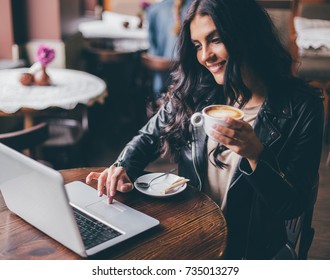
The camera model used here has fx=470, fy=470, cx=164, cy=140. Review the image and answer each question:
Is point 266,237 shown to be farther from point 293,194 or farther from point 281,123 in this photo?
point 281,123

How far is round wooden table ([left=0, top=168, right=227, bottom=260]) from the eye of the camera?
3.57 feet

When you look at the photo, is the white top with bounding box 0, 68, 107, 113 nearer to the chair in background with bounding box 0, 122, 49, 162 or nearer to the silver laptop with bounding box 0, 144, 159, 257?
the chair in background with bounding box 0, 122, 49, 162

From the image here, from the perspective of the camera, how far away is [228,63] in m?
1.43

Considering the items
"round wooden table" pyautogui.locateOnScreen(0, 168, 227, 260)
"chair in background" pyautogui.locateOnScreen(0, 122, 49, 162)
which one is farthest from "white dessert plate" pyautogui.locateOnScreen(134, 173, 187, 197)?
"chair in background" pyautogui.locateOnScreen(0, 122, 49, 162)

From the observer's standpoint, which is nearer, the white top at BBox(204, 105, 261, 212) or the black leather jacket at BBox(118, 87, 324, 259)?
the black leather jacket at BBox(118, 87, 324, 259)

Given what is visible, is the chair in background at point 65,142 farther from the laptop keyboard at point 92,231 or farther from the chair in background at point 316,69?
the chair in background at point 316,69

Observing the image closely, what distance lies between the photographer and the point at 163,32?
417cm

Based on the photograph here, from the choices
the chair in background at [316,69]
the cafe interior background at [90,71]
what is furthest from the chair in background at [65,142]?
the chair in background at [316,69]

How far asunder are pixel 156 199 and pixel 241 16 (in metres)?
0.61

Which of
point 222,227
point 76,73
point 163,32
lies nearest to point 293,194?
point 222,227

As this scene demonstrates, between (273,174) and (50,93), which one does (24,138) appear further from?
(273,174)

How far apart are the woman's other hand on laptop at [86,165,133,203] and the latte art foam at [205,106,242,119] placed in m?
0.34

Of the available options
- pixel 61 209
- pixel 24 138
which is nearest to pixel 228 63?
pixel 61 209

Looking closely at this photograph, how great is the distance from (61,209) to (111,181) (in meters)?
0.39
